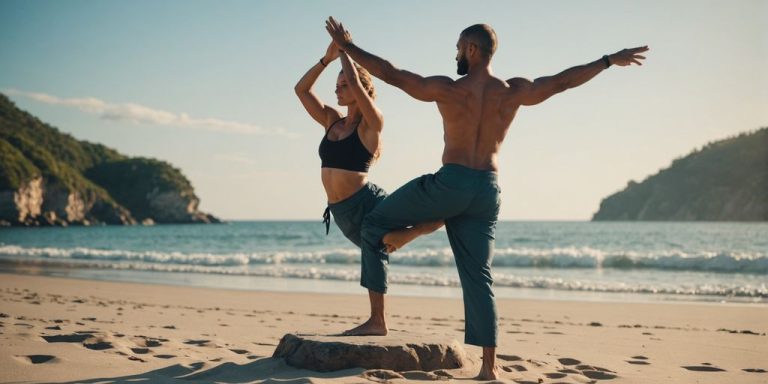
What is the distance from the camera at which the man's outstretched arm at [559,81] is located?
14.6 ft

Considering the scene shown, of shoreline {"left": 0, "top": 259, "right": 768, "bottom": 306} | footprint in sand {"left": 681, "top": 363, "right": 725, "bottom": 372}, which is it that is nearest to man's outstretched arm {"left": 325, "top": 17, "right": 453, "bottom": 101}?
footprint in sand {"left": 681, "top": 363, "right": 725, "bottom": 372}

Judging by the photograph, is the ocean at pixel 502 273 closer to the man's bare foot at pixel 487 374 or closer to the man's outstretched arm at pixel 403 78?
the man's bare foot at pixel 487 374

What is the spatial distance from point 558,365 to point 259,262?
2330 cm

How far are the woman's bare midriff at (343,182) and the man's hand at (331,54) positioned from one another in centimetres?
88

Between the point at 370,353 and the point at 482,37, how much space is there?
231cm

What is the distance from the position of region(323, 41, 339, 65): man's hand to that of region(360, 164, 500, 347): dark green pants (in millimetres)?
1338

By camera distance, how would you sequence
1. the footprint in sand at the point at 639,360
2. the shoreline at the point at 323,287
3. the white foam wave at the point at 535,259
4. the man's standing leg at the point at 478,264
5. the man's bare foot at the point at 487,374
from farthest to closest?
the white foam wave at the point at 535,259, the shoreline at the point at 323,287, the footprint in sand at the point at 639,360, the man's bare foot at the point at 487,374, the man's standing leg at the point at 478,264

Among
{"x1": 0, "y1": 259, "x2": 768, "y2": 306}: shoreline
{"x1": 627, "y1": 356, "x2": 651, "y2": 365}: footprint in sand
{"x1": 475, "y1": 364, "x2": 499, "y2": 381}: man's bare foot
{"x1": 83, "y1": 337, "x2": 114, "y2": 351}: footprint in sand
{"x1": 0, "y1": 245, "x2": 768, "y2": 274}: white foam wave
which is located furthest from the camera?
{"x1": 0, "y1": 245, "x2": 768, "y2": 274}: white foam wave

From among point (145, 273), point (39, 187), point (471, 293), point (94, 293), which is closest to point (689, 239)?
point (145, 273)

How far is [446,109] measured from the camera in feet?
14.4

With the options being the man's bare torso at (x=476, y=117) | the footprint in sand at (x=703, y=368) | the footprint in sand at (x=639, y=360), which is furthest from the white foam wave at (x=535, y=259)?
the man's bare torso at (x=476, y=117)

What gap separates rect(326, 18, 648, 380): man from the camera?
14.3ft

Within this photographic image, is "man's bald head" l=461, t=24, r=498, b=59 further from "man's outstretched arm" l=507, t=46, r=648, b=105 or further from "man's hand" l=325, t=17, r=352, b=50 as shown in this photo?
"man's hand" l=325, t=17, r=352, b=50

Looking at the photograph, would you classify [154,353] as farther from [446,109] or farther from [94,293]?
[94,293]
